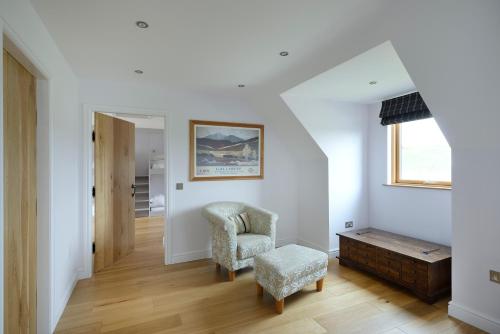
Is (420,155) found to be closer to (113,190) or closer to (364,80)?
(364,80)

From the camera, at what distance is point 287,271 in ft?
7.49

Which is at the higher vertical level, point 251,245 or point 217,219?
point 217,219

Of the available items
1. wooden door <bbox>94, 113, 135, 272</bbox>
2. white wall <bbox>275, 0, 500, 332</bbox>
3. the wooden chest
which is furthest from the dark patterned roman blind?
wooden door <bbox>94, 113, 135, 272</bbox>

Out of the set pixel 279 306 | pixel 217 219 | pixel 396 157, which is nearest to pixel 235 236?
pixel 217 219

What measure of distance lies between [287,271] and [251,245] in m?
0.73

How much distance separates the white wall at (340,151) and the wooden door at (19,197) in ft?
8.71

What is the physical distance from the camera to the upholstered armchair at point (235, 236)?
286 cm

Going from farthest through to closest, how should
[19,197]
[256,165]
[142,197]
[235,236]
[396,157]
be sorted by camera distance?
1. [142,197]
2. [256,165]
3. [396,157]
4. [235,236]
5. [19,197]

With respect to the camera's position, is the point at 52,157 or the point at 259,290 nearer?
the point at 52,157

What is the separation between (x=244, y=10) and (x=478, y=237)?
8.19 feet

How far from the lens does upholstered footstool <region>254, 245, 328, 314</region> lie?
7.45 feet

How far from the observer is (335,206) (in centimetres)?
361

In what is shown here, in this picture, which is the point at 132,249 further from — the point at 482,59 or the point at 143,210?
the point at 482,59

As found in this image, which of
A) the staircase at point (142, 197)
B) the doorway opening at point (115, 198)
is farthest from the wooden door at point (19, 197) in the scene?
the staircase at point (142, 197)
